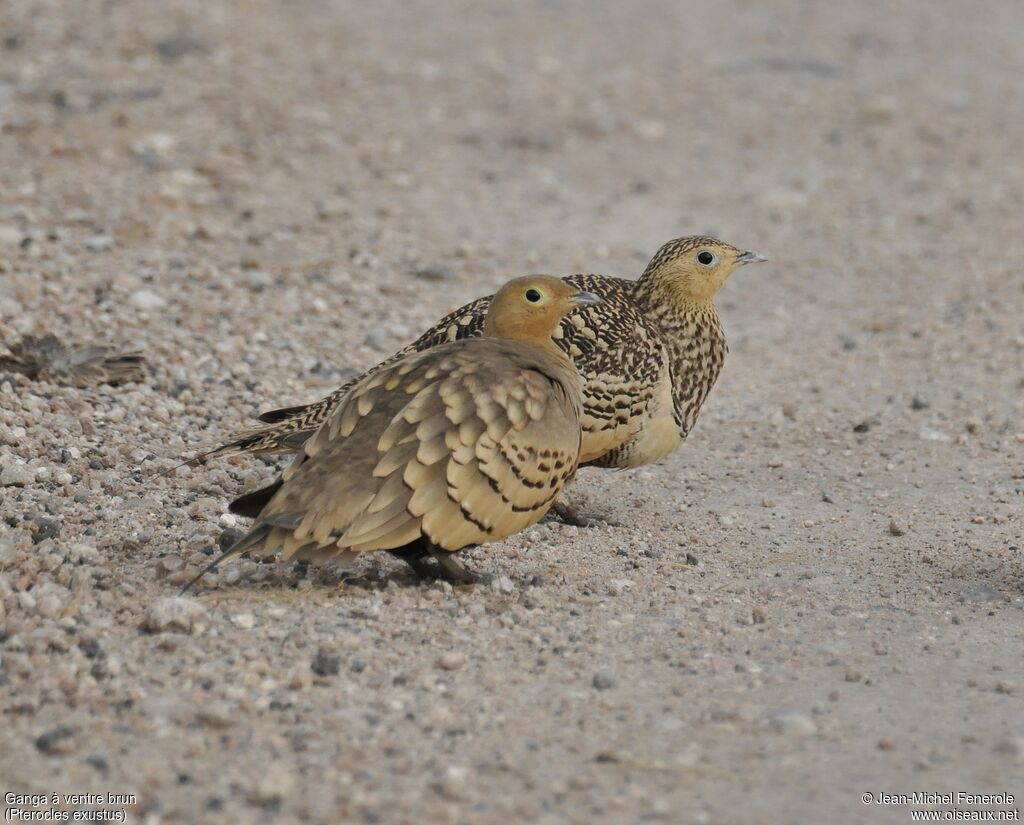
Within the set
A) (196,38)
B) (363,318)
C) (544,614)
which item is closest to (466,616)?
(544,614)

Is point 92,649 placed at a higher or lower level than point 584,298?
lower

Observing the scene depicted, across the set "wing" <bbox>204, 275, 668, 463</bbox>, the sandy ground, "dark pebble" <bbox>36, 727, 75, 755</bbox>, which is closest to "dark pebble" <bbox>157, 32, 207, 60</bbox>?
the sandy ground

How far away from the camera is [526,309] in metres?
5.15

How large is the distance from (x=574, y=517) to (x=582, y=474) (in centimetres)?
76

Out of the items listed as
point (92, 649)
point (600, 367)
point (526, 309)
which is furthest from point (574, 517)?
point (92, 649)

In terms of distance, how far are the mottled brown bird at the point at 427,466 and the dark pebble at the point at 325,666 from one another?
1.18 feet

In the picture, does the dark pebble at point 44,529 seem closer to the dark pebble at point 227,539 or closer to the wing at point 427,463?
the dark pebble at point 227,539

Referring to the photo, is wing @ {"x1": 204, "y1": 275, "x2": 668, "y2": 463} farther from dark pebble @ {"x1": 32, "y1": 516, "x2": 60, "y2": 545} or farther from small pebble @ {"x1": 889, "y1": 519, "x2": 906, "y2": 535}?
small pebble @ {"x1": 889, "y1": 519, "x2": 906, "y2": 535}

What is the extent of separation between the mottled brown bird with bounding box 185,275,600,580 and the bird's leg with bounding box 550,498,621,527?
0.83 m

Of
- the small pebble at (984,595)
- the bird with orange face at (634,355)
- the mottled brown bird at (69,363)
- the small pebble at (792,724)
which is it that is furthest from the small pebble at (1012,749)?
the mottled brown bird at (69,363)

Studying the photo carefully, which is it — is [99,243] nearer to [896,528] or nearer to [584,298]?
[584,298]

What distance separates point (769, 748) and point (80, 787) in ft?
5.19

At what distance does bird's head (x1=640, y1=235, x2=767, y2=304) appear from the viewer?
6086 millimetres

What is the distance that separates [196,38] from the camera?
12.4 meters
